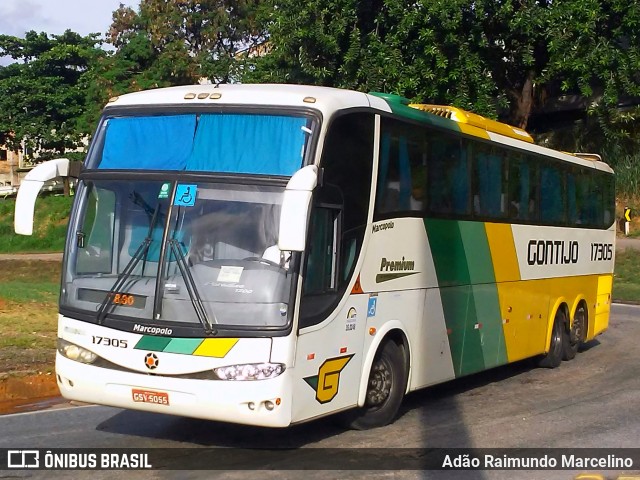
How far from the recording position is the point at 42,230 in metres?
41.2

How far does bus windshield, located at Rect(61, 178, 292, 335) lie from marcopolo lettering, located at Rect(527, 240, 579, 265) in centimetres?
625

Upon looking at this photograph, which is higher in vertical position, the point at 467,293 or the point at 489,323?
the point at 467,293

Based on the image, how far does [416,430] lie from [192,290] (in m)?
3.03

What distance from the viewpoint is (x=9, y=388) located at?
1092cm

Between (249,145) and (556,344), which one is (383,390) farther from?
(556,344)

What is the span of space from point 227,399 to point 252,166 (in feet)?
6.39

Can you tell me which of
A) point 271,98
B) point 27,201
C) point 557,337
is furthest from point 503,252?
point 27,201

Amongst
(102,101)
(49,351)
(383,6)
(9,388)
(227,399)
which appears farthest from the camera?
(102,101)

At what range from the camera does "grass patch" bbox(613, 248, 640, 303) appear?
26766mm

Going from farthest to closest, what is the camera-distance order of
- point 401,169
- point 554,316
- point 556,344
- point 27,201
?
point 556,344 → point 554,316 → point 401,169 → point 27,201

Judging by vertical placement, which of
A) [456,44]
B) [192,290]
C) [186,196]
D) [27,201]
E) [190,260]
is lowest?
[192,290]

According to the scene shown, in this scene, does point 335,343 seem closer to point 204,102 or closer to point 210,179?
point 210,179

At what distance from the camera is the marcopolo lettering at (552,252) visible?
43.3 ft

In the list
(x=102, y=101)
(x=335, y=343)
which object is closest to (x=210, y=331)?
(x=335, y=343)
